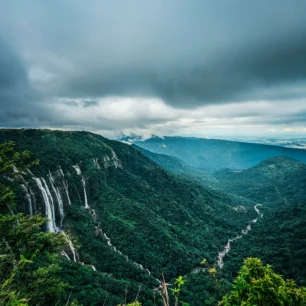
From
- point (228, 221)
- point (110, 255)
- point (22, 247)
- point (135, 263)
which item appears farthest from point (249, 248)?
point (22, 247)

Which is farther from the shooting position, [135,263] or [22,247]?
[135,263]

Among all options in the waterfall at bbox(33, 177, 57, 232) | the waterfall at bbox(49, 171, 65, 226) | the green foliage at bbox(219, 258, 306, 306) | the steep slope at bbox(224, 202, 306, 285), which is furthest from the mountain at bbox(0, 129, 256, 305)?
the green foliage at bbox(219, 258, 306, 306)

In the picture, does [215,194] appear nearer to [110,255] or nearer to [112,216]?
[112,216]

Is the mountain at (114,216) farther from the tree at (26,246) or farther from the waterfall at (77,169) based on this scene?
the tree at (26,246)

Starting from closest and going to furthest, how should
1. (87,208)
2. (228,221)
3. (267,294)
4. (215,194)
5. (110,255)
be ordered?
(267,294), (110,255), (87,208), (228,221), (215,194)

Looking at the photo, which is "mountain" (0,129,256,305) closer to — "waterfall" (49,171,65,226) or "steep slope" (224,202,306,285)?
"waterfall" (49,171,65,226)

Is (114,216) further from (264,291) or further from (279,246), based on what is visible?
(264,291)

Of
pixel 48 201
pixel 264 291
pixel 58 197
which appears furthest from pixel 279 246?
pixel 48 201
